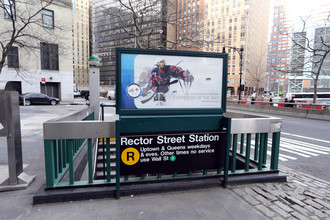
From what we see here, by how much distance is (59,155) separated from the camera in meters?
3.16

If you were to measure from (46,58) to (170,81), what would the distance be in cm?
3039

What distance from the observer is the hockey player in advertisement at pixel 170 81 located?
292 cm

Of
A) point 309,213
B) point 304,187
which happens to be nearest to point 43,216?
point 309,213

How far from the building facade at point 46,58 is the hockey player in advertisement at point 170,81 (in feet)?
84.1

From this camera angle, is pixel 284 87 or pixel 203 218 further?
pixel 284 87

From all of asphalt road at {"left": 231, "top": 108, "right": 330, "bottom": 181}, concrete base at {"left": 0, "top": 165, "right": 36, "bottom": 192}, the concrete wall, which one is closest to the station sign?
concrete base at {"left": 0, "top": 165, "right": 36, "bottom": 192}

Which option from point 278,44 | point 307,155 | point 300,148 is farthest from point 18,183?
point 278,44

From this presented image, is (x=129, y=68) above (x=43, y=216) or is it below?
above

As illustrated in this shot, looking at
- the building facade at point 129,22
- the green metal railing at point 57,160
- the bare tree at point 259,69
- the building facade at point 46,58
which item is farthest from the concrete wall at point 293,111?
the building facade at point 46,58

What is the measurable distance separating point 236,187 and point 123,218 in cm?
187

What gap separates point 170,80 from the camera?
3.10m

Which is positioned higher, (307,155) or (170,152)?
(170,152)

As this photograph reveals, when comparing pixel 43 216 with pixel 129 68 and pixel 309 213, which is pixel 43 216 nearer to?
pixel 129 68

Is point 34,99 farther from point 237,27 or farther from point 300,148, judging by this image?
point 237,27
